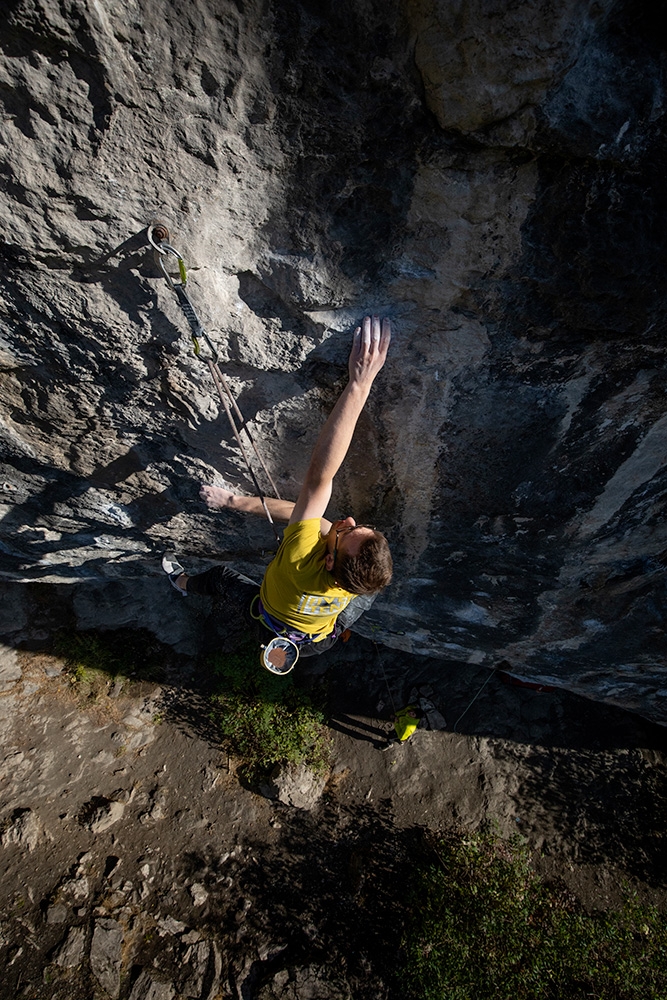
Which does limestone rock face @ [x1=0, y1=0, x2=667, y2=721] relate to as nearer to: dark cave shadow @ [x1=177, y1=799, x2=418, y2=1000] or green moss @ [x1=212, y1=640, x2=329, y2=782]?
green moss @ [x1=212, y1=640, x2=329, y2=782]

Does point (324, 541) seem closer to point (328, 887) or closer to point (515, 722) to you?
point (328, 887)

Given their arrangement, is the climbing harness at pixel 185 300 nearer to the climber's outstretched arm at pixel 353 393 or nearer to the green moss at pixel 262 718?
the climber's outstretched arm at pixel 353 393

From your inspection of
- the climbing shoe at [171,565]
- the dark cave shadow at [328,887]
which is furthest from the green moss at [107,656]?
the climbing shoe at [171,565]

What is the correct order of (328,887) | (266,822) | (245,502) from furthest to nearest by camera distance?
(266,822) < (328,887) < (245,502)

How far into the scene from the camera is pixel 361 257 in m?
1.84

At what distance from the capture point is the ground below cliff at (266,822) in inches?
171

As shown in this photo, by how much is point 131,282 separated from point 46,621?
18.3ft

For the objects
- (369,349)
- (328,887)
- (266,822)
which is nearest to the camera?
(369,349)

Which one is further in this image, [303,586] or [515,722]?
[515,722]

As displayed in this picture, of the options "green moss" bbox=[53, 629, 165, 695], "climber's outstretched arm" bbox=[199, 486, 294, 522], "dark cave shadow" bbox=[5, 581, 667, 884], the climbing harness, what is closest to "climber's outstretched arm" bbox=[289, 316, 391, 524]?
the climbing harness

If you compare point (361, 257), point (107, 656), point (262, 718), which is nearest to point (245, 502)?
point (361, 257)

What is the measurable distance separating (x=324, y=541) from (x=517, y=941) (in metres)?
4.05

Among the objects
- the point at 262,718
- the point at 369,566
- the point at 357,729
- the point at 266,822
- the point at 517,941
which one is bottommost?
the point at 266,822

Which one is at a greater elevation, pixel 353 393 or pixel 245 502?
pixel 353 393
